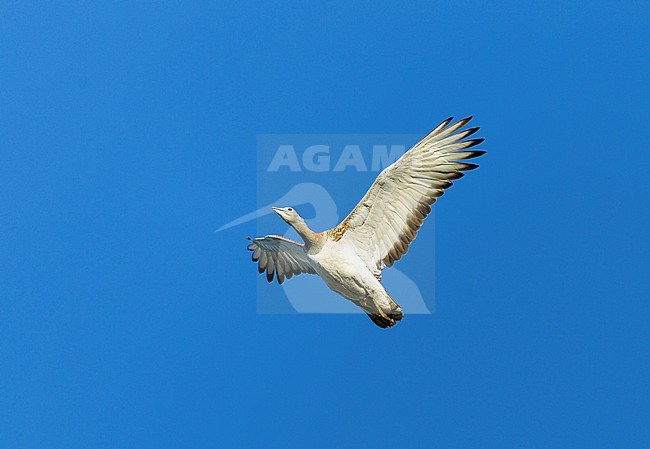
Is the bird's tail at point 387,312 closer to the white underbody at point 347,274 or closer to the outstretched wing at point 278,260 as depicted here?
the white underbody at point 347,274

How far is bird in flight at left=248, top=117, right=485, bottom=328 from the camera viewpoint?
47.0 feet

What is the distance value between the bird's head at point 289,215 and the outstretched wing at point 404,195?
487 millimetres

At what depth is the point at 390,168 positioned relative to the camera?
46.6 feet

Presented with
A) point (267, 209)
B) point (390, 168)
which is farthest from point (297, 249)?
point (390, 168)

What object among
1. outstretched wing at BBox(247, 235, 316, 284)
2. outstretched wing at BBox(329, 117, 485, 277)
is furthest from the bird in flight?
outstretched wing at BBox(247, 235, 316, 284)

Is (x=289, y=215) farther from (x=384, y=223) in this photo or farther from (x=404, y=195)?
(x=404, y=195)

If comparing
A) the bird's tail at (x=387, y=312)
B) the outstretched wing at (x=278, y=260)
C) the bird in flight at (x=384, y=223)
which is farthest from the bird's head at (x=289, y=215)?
the bird's tail at (x=387, y=312)

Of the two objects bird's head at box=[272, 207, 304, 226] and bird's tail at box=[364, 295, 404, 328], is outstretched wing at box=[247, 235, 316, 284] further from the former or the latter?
bird's tail at box=[364, 295, 404, 328]

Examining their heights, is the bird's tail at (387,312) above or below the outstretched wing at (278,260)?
below

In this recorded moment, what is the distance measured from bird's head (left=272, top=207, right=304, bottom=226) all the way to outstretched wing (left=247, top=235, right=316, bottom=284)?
1.11m

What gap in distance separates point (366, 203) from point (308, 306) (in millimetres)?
2583

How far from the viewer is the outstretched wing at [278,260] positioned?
640 inches

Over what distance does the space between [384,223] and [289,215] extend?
49.0 inches

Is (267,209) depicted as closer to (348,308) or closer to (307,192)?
(307,192)
